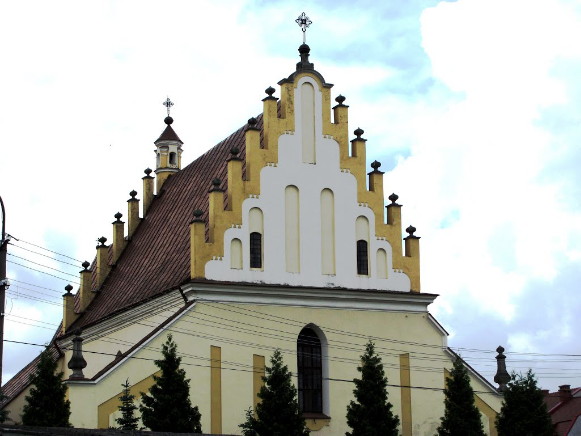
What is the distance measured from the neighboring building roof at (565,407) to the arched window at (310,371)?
36.7m

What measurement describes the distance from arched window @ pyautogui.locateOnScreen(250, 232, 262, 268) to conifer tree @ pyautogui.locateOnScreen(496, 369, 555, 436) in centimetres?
927

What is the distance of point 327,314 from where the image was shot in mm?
41875

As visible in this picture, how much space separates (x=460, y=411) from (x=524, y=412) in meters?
2.00

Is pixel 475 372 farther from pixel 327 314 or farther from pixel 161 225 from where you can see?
pixel 161 225

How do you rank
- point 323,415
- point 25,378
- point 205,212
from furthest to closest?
1. point 25,378
2. point 205,212
3. point 323,415

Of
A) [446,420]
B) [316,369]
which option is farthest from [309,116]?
[446,420]

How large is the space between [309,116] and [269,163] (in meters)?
2.55

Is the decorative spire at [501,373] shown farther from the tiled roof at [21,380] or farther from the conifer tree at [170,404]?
the tiled roof at [21,380]

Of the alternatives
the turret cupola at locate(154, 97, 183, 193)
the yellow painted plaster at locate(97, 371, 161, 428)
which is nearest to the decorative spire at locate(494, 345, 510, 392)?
the yellow painted plaster at locate(97, 371, 161, 428)

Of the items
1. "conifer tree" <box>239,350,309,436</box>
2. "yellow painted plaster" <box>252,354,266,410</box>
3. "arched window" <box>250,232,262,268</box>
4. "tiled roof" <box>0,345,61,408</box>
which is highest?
"arched window" <box>250,232,262,268</box>

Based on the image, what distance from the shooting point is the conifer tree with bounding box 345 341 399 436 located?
121 feet

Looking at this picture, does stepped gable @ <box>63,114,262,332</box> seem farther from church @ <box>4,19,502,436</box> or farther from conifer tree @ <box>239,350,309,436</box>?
conifer tree @ <box>239,350,309,436</box>

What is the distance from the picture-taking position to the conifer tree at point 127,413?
115ft

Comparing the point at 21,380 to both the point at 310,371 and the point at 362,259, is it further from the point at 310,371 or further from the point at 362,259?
the point at 362,259
